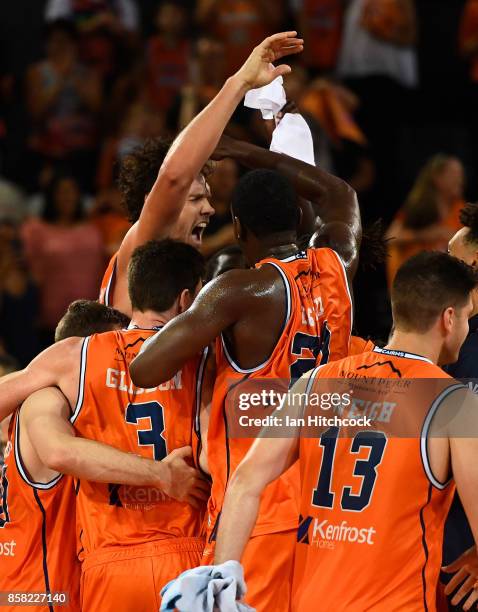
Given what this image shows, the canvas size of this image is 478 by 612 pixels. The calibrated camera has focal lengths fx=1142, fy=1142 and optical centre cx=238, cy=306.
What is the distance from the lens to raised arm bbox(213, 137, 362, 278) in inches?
187

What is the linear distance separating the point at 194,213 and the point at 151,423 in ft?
3.66

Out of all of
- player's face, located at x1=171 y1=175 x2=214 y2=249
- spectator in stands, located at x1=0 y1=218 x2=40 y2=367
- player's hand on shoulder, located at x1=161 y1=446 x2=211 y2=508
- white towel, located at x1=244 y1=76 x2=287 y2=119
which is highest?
white towel, located at x1=244 y1=76 x2=287 y2=119

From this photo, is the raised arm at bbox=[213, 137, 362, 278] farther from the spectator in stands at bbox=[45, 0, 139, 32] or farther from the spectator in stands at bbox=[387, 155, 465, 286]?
the spectator in stands at bbox=[45, 0, 139, 32]

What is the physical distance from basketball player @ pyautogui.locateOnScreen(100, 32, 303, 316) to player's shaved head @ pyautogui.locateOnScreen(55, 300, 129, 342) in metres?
0.31

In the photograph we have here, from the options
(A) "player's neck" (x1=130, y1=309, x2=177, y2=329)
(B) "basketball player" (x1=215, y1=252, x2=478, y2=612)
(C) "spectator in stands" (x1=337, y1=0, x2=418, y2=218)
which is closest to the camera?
(B) "basketball player" (x1=215, y1=252, x2=478, y2=612)

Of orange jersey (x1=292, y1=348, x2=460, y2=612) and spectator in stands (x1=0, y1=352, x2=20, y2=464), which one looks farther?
spectator in stands (x1=0, y1=352, x2=20, y2=464)

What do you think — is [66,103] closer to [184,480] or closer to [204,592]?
[184,480]

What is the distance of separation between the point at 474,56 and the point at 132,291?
6.29 meters

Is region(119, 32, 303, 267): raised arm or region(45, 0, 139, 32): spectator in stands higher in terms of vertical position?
region(119, 32, 303, 267): raised arm

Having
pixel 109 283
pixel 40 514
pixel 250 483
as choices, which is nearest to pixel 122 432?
pixel 40 514

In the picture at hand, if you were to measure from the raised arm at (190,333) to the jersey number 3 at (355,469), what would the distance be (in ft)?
1.88

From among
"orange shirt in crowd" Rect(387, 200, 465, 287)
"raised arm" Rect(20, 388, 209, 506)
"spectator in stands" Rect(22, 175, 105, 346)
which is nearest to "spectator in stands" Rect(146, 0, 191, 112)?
"spectator in stands" Rect(22, 175, 105, 346)

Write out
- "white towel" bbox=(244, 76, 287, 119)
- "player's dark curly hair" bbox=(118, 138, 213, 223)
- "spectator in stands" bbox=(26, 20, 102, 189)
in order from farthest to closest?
"spectator in stands" bbox=(26, 20, 102, 189), "player's dark curly hair" bbox=(118, 138, 213, 223), "white towel" bbox=(244, 76, 287, 119)

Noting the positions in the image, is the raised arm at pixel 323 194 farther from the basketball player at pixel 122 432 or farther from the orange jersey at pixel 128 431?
the orange jersey at pixel 128 431
